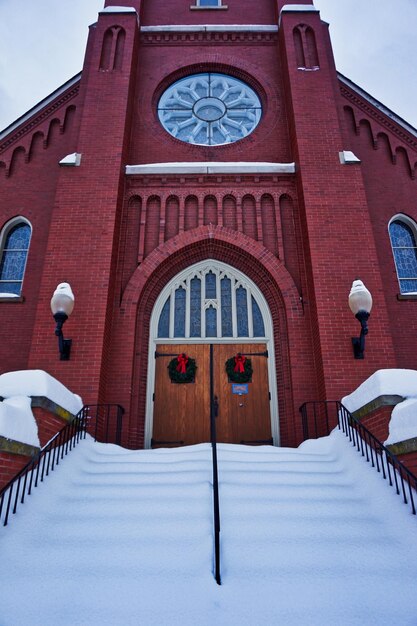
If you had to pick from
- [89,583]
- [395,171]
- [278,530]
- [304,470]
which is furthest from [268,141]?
[89,583]

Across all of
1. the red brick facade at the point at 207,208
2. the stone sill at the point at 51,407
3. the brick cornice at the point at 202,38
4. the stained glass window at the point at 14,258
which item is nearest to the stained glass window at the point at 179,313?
the red brick facade at the point at 207,208

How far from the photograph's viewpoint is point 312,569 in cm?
347

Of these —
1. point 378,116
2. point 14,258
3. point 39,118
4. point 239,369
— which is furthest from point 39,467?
point 378,116

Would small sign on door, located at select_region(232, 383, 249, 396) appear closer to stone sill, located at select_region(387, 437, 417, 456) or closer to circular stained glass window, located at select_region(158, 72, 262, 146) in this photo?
stone sill, located at select_region(387, 437, 417, 456)

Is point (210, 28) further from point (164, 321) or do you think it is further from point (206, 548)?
point (206, 548)

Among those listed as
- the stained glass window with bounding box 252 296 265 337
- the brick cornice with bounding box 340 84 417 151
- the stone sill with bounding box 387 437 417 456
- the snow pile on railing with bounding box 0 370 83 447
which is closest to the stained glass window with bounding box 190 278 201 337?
the stained glass window with bounding box 252 296 265 337

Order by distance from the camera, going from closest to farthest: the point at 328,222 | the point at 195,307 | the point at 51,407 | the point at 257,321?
1. the point at 51,407
2. the point at 328,222
3. the point at 257,321
4. the point at 195,307

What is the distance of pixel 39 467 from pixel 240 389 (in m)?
3.98

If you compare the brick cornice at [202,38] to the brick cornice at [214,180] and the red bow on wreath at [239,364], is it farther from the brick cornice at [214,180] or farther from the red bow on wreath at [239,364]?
the red bow on wreath at [239,364]

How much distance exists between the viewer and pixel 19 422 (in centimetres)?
456

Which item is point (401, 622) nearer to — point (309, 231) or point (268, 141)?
point (309, 231)

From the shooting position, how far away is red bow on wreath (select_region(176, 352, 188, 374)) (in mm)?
7922

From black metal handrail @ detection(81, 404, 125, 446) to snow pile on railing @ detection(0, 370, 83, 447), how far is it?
25.1 inches

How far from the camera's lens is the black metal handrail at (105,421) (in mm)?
6688
